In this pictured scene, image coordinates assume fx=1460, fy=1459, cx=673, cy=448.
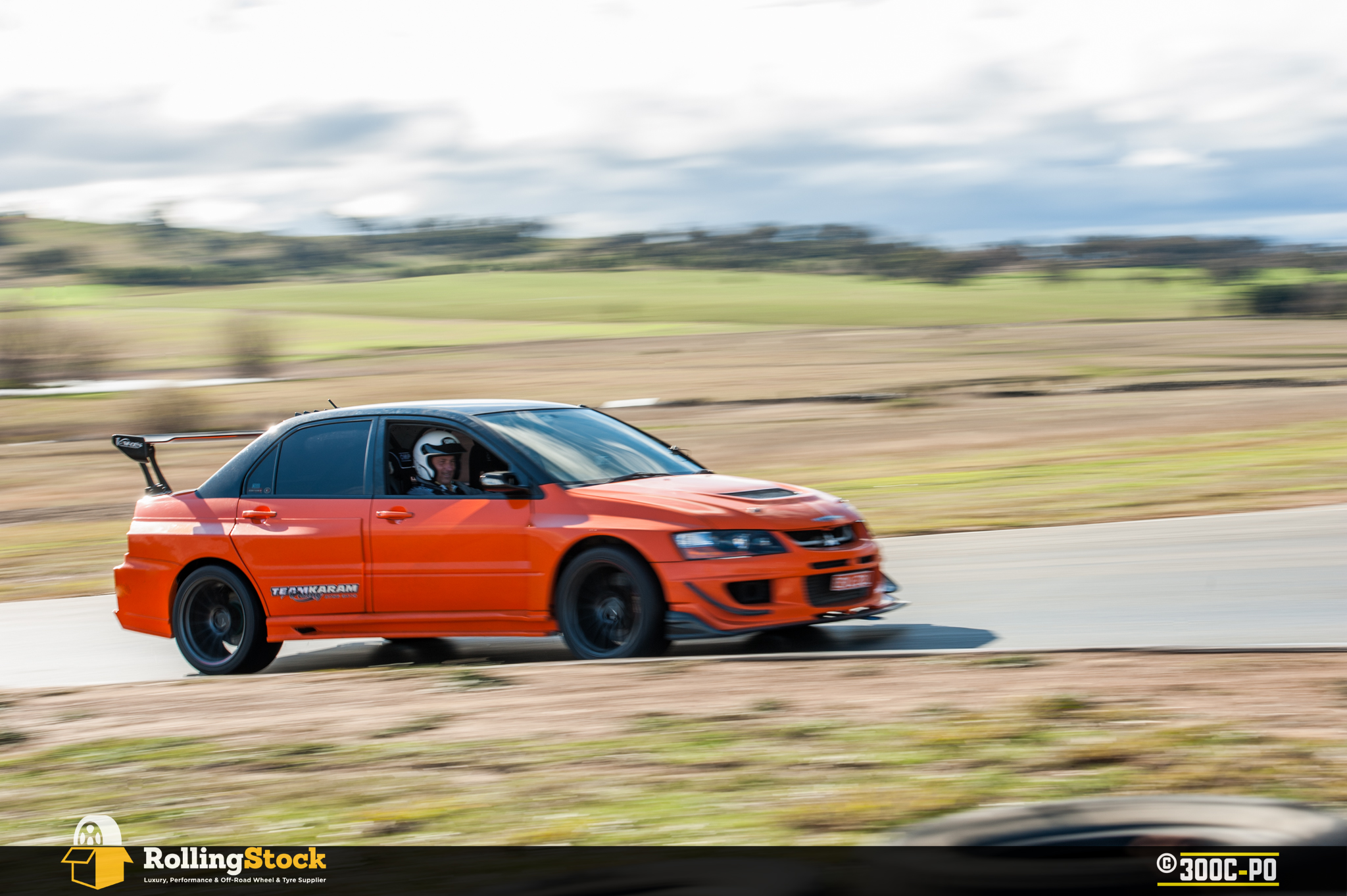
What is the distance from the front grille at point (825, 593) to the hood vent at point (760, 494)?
1.75ft

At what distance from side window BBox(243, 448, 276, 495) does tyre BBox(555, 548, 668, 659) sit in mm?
2108

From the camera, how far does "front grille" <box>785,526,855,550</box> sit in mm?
7797

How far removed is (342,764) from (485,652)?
11.0 ft

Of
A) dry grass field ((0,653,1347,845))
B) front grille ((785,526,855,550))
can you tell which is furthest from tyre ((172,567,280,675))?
front grille ((785,526,855,550))

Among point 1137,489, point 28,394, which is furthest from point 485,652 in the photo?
point 28,394

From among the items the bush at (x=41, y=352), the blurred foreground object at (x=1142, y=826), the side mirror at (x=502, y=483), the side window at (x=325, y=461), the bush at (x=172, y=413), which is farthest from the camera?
the bush at (x=41, y=352)

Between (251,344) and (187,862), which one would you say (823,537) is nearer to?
(187,862)

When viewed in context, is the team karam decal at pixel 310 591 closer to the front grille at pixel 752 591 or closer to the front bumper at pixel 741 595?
the front bumper at pixel 741 595

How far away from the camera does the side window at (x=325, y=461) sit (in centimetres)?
857

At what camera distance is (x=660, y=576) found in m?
7.66

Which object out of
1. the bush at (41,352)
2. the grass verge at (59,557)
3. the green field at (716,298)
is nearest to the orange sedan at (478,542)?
the grass verge at (59,557)

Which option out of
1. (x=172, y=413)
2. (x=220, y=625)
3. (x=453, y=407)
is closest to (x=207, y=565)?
(x=220, y=625)

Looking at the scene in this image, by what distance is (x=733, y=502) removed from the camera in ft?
25.9

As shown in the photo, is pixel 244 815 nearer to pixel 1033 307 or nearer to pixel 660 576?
pixel 660 576
